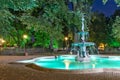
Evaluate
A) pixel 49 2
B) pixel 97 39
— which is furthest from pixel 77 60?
pixel 97 39

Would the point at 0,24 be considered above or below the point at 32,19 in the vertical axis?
below

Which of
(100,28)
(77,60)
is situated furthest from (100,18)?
(77,60)

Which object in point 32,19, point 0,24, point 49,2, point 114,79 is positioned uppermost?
point 49,2

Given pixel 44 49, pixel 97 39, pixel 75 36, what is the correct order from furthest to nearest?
pixel 97 39, pixel 44 49, pixel 75 36

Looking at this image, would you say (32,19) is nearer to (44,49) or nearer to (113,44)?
(44,49)

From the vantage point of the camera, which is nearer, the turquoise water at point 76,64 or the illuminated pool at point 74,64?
the illuminated pool at point 74,64

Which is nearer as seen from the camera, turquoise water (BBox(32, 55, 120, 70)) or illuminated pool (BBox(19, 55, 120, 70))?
illuminated pool (BBox(19, 55, 120, 70))

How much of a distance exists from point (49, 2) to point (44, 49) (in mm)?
19736

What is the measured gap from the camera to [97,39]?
1970 inches

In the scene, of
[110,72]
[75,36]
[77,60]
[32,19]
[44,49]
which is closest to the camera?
[110,72]

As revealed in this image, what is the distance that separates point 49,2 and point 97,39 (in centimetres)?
2355

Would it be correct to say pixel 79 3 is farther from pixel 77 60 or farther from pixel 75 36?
pixel 77 60

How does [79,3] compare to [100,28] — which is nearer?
[79,3]

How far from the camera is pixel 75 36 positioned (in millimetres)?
38375
